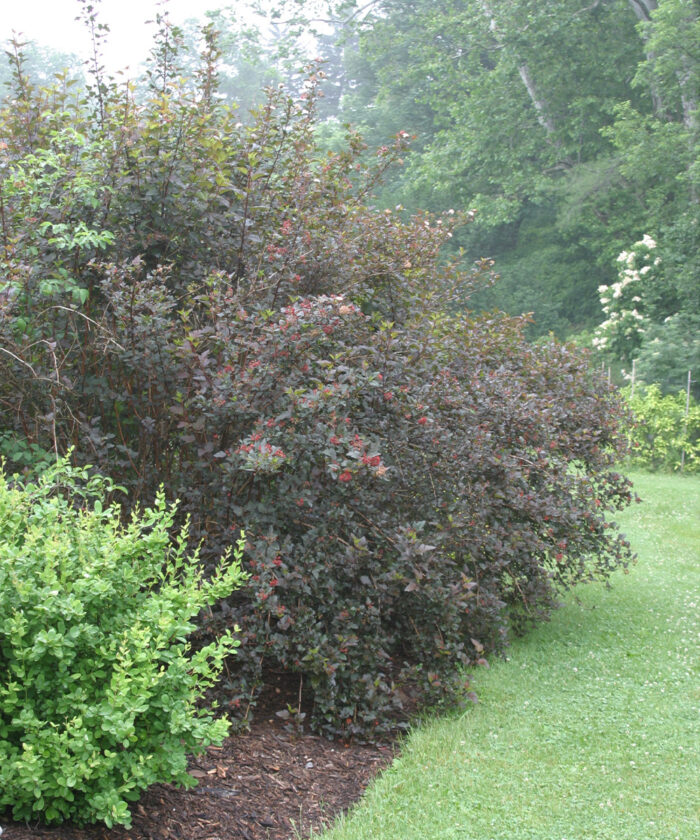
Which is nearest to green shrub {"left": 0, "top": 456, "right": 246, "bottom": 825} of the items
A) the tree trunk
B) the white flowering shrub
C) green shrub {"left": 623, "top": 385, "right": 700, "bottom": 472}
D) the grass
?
the grass

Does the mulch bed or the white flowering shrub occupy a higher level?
the white flowering shrub

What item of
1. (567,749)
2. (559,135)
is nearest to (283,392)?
(567,749)

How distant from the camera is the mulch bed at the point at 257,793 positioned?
284cm

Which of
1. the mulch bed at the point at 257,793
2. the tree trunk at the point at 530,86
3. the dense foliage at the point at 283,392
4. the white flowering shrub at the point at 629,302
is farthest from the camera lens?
the tree trunk at the point at 530,86

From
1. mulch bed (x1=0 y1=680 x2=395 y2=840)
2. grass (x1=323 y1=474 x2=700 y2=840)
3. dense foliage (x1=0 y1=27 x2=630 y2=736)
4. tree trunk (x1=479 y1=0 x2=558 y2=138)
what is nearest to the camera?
mulch bed (x1=0 y1=680 x2=395 y2=840)

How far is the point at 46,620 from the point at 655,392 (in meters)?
14.6

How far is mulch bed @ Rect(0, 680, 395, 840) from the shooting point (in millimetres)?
2844

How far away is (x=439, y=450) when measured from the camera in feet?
14.3

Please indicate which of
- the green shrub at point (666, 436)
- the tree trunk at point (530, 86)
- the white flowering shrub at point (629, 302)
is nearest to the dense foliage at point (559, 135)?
the tree trunk at point (530, 86)

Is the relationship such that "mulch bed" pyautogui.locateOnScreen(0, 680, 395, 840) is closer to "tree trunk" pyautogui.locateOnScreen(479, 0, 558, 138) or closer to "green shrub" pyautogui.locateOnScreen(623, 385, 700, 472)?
"green shrub" pyautogui.locateOnScreen(623, 385, 700, 472)

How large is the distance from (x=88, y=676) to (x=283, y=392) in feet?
5.49

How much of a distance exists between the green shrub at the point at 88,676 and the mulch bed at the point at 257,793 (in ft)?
0.63

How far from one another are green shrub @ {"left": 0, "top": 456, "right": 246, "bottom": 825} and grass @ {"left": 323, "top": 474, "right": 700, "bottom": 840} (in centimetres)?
78

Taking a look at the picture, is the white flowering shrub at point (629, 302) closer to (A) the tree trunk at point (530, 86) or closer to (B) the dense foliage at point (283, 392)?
(A) the tree trunk at point (530, 86)
